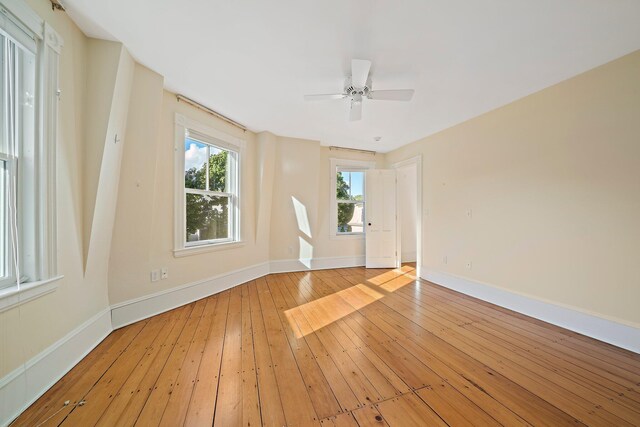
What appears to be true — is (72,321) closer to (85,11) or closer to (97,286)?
(97,286)

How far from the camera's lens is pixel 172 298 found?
8.58ft

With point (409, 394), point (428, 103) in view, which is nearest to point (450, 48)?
point (428, 103)

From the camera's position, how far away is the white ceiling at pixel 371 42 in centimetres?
151

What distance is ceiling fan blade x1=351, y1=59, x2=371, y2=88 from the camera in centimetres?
182

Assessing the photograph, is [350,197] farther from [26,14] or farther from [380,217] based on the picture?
[26,14]

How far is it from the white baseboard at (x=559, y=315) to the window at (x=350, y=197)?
2.15m

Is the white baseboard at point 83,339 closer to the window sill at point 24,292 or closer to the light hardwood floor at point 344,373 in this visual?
the light hardwood floor at point 344,373

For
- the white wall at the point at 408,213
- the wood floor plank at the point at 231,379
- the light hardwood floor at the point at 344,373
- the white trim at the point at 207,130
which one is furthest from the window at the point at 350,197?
the wood floor plank at the point at 231,379

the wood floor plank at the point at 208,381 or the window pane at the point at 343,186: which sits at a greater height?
the window pane at the point at 343,186

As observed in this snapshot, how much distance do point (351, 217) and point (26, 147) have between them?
14.4 feet

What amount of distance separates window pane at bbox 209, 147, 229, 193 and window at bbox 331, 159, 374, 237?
7.15 feet

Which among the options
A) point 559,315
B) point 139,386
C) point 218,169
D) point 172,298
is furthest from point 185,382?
point 559,315

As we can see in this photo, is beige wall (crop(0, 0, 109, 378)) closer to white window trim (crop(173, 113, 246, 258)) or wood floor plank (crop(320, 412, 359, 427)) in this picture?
white window trim (crop(173, 113, 246, 258))

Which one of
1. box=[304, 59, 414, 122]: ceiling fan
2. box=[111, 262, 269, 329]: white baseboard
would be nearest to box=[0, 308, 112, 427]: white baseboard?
box=[111, 262, 269, 329]: white baseboard
